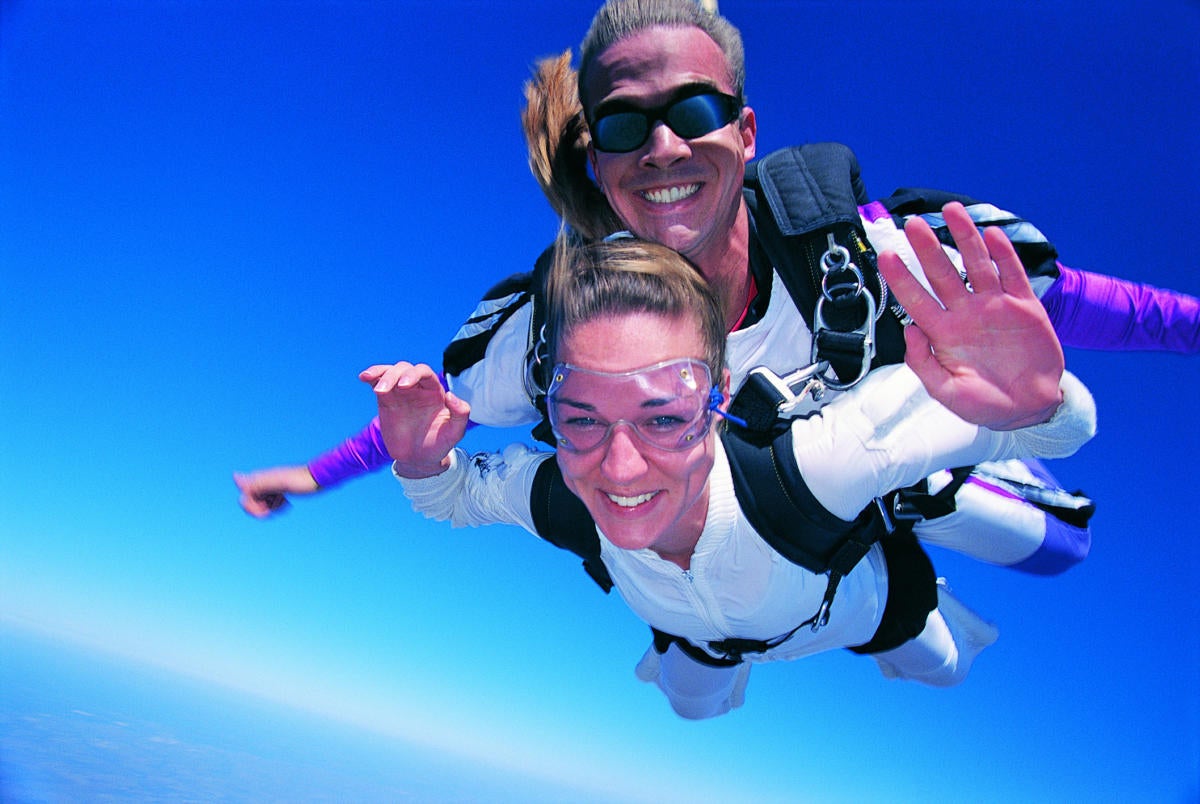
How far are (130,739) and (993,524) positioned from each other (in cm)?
14791

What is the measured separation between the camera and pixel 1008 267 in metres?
1.28

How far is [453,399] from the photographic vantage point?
6.08ft

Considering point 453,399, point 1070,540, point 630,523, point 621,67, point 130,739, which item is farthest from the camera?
point 130,739

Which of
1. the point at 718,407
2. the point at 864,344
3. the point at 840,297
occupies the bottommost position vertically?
the point at 718,407

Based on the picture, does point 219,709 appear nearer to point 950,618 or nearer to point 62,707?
point 62,707

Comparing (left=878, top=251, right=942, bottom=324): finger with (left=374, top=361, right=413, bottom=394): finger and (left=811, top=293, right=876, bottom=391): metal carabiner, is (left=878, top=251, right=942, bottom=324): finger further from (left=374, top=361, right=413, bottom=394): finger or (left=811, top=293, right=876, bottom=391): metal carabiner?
(left=374, top=361, right=413, bottom=394): finger

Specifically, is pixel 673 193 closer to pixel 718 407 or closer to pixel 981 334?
pixel 718 407

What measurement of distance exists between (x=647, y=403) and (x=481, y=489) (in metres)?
0.75

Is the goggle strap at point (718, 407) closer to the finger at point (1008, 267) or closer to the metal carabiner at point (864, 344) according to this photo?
the metal carabiner at point (864, 344)

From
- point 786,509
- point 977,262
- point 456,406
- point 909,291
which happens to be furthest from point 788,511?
point 456,406

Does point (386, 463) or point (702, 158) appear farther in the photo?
point (386, 463)

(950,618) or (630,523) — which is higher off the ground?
(950,618)

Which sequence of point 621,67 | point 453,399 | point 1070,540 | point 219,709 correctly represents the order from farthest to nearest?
point 219,709 → point 1070,540 → point 621,67 → point 453,399

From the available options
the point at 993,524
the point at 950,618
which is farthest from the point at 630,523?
the point at 950,618
